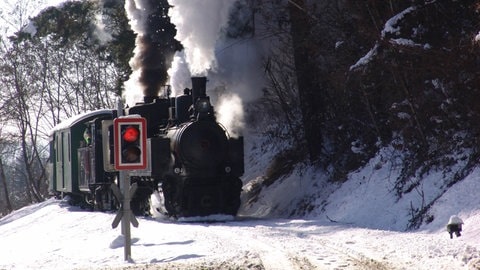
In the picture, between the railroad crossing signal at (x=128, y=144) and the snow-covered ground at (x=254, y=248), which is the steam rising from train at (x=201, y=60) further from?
the railroad crossing signal at (x=128, y=144)

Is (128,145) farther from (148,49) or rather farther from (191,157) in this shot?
(148,49)

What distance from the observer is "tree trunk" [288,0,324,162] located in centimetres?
2370

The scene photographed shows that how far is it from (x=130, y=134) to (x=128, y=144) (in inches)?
5.7

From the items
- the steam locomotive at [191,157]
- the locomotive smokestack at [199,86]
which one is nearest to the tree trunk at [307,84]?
the steam locomotive at [191,157]

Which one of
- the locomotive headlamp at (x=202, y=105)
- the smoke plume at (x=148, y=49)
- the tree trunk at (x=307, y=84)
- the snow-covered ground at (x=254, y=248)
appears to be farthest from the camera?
the smoke plume at (x=148, y=49)

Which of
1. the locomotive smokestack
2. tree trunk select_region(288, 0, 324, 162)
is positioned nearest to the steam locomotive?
the locomotive smokestack

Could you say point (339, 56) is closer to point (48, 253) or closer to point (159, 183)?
point (159, 183)

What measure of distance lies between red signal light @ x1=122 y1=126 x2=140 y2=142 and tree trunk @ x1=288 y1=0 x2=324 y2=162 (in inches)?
460

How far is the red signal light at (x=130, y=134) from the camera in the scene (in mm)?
12273

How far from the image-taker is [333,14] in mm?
23000

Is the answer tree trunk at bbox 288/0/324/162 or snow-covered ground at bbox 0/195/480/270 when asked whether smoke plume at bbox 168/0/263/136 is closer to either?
tree trunk at bbox 288/0/324/162

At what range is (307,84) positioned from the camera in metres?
25.5

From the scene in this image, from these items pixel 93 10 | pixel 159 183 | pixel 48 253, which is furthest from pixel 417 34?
pixel 93 10

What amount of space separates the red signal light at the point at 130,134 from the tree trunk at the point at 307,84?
1169 cm
